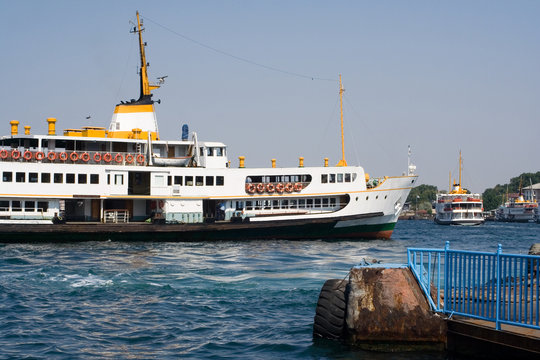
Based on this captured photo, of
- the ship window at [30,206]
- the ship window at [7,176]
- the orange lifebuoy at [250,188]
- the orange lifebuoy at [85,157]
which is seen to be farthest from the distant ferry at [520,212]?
the ship window at [7,176]

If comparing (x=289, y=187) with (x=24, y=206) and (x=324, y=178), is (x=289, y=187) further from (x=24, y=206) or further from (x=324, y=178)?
(x=24, y=206)

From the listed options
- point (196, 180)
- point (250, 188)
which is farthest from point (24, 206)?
point (250, 188)

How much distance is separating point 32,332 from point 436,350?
7.76 m

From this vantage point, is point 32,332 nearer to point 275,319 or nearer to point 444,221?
point 275,319

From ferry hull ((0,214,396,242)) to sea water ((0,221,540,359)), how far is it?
13.2 ft

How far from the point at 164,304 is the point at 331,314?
5.32 metres

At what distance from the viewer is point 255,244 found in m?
33.3

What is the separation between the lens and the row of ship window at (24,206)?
33375mm

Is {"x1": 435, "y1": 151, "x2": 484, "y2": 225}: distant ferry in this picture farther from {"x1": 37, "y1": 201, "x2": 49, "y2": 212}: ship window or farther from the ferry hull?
{"x1": 37, "y1": 201, "x2": 49, "y2": 212}: ship window

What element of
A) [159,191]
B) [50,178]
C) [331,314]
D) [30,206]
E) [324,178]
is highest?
[324,178]

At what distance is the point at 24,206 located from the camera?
33.6 metres

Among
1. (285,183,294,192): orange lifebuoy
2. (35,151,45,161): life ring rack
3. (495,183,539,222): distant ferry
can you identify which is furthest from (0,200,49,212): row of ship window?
(495,183,539,222): distant ferry

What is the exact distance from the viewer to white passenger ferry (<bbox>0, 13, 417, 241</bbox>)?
109ft

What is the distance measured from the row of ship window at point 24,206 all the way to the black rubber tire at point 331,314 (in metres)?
25.3
